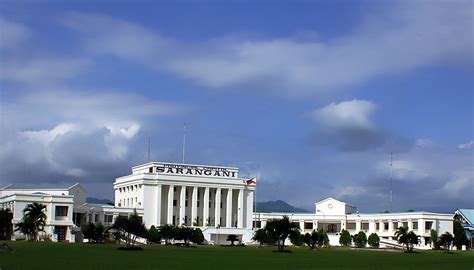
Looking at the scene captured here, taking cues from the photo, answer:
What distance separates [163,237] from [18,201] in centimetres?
2484

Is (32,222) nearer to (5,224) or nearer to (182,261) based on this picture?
(5,224)

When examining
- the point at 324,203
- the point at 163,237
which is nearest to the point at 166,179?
the point at 163,237

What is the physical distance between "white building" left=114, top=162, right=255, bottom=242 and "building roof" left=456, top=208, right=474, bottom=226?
46252 millimetres

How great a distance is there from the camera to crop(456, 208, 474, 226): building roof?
159 meters

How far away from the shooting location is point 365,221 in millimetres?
164125

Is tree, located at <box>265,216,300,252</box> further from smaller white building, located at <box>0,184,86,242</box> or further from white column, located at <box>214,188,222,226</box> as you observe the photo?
white column, located at <box>214,188,222,226</box>

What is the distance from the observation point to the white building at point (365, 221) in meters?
151

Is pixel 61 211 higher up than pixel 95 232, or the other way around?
pixel 61 211

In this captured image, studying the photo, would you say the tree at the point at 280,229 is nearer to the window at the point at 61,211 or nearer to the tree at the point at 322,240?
the tree at the point at 322,240

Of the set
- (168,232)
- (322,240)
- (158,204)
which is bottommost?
(322,240)

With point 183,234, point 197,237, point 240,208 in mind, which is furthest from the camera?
point 240,208

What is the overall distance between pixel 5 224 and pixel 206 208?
49727 mm

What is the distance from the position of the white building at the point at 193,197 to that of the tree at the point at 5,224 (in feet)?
96.7

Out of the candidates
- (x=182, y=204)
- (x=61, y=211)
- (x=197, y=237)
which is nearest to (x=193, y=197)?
(x=182, y=204)
